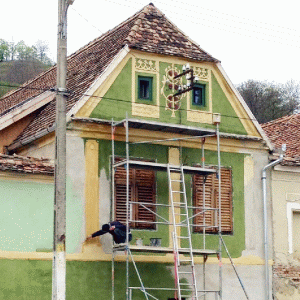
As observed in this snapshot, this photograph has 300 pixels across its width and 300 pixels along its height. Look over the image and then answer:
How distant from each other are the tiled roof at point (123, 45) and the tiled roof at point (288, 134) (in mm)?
4226

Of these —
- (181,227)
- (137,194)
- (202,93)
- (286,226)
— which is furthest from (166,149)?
(286,226)

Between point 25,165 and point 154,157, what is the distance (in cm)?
382

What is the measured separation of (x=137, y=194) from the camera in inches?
902

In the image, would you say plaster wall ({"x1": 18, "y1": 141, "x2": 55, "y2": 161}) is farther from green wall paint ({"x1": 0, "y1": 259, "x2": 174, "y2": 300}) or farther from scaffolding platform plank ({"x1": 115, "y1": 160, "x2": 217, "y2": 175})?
green wall paint ({"x1": 0, "y1": 259, "x2": 174, "y2": 300})

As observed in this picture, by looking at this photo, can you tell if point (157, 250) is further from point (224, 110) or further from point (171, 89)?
point (224, 110)

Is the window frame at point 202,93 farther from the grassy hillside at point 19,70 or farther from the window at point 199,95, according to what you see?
the grassy hillside at point 19,70

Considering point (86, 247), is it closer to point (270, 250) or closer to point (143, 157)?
point (143, 157)

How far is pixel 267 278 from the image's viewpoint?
2414 centimetres

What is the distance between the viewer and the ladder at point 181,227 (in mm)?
22125

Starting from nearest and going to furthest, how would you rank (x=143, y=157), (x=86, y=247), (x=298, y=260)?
(x=86, y=247)
(x=143, y=157)
(x=298, y=260)

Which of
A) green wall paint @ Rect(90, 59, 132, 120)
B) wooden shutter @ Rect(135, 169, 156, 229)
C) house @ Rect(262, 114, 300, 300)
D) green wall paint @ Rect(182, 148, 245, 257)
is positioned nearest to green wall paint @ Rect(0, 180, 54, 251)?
green wall paint @ Rect(90, 59, 132, 120)

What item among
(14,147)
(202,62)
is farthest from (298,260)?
(14,147)

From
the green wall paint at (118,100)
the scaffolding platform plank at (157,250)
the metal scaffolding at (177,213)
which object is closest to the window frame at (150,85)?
the green wall paint at (118,100)

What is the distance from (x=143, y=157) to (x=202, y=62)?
343 centimetres
